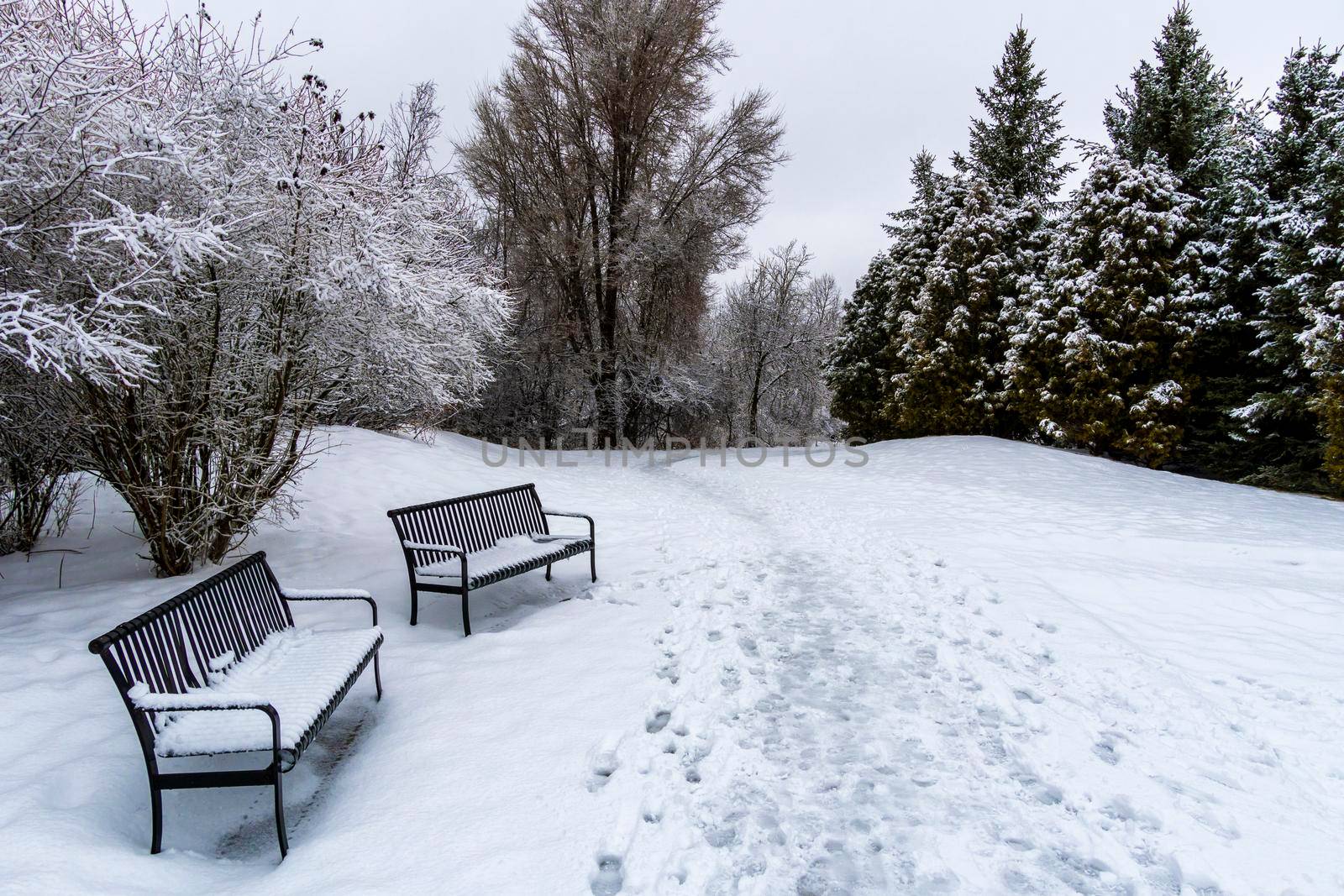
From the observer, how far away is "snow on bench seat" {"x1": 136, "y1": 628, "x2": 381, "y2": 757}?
2752 millimetres

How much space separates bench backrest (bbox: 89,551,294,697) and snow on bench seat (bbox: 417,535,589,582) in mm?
1177

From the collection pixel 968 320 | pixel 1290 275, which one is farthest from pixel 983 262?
pixel 1290 275

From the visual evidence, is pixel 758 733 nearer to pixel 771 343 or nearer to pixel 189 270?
pixel 189 270

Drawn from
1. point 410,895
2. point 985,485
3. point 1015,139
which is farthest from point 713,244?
point 410,895

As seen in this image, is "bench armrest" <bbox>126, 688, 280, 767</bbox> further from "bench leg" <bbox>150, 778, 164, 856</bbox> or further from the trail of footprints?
the trail of footprints

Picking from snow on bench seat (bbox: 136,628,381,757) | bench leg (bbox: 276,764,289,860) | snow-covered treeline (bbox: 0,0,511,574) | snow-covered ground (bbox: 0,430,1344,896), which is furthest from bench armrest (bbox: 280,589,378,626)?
bench leg (bbox: 276,764,289,860)

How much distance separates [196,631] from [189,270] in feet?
6.81

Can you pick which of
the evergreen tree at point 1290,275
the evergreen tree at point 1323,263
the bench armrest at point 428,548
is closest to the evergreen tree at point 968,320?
the evergreen tree at point 1290,275

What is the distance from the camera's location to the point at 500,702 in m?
3.91

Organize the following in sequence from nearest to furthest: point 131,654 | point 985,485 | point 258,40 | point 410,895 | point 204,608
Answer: point 410,895
point 131,654
point 204,608
point 258,40
point 985,485

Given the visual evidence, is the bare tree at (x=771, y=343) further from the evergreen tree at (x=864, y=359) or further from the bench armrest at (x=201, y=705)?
the bench armrest at (x=201, y=705)

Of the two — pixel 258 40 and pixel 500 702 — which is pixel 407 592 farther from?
pixel 258 40

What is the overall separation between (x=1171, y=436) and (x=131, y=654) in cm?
1669

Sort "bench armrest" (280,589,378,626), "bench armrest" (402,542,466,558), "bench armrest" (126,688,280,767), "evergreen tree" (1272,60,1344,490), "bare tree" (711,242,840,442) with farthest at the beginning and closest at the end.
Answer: "bare tree" (711,242,840,442) → "evergreen tree" (1272,60,1344,490) → "bench armrest" (402,542,466,558) → "bench armrest" (280,589,378,626) → "bench armrest" (126,688,280,767)
